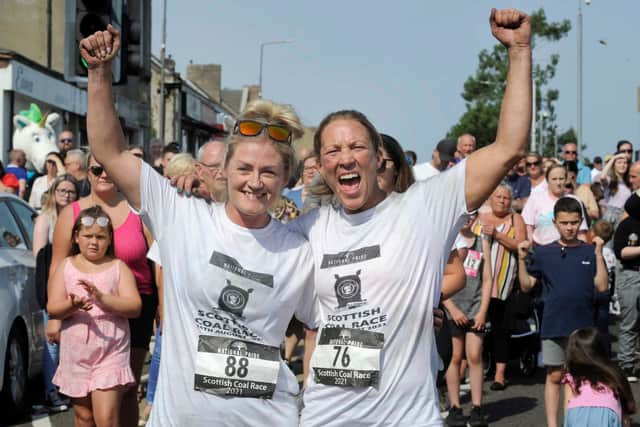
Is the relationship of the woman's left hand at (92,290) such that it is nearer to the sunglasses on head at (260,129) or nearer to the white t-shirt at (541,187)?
the sunglasses on head at (260,129)

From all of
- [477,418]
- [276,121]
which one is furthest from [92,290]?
[477,418]

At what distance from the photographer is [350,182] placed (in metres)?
3.97

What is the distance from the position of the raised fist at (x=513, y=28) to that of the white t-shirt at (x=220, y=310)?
1077 mm

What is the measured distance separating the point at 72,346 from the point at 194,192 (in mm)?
2898

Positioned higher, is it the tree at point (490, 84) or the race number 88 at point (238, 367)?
the tree at point (490, 84)

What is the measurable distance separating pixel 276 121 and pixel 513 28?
3.14 feet

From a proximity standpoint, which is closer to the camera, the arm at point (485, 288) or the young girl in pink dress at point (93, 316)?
the young girl in pink dress at point (93, 316)

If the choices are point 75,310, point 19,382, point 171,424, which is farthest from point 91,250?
point 171,424

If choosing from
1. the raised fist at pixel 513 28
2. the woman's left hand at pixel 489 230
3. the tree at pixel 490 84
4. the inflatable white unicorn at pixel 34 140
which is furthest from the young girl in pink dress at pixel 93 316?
the tree at pixel 490 84

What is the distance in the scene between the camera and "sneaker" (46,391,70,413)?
906 cm

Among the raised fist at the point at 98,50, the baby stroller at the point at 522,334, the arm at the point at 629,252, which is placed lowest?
the baby stroller at the point at 522,334

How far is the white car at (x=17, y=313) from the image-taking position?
8367mm

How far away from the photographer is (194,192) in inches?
160

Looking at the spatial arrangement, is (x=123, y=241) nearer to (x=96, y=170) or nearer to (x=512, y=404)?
(x=96, y=170)
